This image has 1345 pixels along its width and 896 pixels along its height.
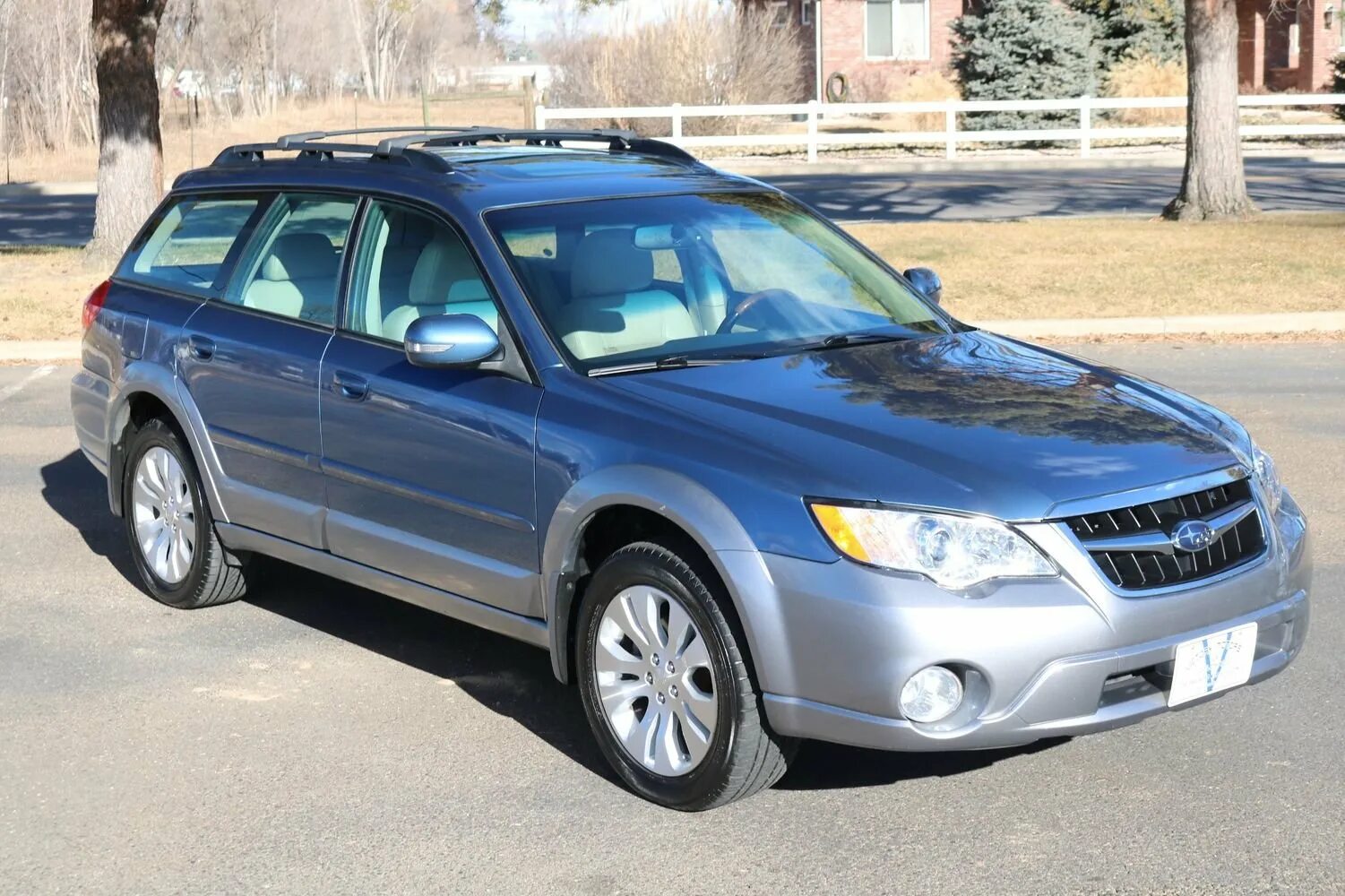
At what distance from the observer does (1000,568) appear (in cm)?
417

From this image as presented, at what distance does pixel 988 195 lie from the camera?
2495cm

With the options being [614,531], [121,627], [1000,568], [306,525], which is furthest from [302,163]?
[1000,568]

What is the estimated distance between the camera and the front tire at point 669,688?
4410 millimetres

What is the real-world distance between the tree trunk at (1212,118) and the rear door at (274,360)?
1447cm

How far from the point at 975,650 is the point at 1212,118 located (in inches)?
635

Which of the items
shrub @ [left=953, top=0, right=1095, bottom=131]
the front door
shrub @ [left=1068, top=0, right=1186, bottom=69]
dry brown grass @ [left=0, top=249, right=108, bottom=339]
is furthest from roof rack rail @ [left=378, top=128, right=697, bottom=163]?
shrub @ [left=1068, top=0, right=1186, bottom=69]

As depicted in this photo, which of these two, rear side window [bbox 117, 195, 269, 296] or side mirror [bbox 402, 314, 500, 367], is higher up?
rear side window [bbox 117, 195, 269, 296]

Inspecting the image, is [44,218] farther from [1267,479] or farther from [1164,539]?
[1164,539]

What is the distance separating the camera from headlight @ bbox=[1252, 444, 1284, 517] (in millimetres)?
4793

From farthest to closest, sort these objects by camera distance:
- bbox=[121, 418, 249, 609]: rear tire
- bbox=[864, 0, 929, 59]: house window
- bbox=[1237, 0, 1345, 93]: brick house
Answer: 1. bbox=[864, 0, 929, 59]: house window
2. bbox=[1237, 0, 1345, 93]: brick house
3. bbox=[121, 418, 249, 609]: rear tire

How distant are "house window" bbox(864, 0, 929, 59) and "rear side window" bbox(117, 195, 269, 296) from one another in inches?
1635

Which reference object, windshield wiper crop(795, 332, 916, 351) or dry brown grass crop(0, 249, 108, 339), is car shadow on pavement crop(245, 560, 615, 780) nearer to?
windshield wiper crop(795, 332, 916, 351)

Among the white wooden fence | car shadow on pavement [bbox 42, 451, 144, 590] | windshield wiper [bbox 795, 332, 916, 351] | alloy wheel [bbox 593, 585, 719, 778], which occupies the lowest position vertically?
car shadow on pavement [bbox 42, 451, 144, 590]

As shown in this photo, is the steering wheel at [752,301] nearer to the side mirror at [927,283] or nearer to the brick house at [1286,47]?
the side mirror at [927,283]
